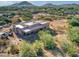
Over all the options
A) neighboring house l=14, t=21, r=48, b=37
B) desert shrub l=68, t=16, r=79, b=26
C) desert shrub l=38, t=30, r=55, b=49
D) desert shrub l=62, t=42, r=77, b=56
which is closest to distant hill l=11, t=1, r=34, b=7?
neighboring house l=14, t=21, r=48, b=37

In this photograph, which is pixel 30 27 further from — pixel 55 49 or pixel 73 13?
pixel 73 13

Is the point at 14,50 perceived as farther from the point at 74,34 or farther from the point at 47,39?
the point at 74,34

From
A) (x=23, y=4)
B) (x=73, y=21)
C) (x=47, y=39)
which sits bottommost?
(x=47, y=39)

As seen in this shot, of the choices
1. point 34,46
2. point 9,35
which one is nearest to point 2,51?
point 9,35

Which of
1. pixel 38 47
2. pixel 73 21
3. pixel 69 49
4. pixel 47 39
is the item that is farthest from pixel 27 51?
pixel 73 21

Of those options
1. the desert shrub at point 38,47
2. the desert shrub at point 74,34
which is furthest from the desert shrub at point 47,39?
the desert shrub at point 74,34
